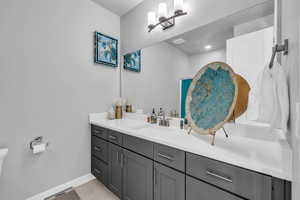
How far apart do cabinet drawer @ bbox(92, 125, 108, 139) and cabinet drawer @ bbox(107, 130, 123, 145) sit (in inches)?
3.9

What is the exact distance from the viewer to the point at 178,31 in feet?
5.10

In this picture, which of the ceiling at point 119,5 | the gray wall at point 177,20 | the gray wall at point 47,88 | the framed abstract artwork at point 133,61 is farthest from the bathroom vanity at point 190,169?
the ceiling at point 119,5

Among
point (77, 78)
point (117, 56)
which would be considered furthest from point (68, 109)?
point (117, 56)

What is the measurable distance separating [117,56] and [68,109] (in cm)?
110

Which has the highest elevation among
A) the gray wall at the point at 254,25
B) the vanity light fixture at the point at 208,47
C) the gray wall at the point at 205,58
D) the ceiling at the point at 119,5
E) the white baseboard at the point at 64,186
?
the ceiling at the point at 119,5

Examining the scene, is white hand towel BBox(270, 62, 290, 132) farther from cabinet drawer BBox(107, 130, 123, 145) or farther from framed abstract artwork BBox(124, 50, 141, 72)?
framed abstract artwork BBox(124, 50, 141, 72)

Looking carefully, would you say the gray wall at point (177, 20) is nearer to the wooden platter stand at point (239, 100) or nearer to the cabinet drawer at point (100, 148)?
the wooden platter stand at point (239, 100)

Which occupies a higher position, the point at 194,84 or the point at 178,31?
the point at 178,31

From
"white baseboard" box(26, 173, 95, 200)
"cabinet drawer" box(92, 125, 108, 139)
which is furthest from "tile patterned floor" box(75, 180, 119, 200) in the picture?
"cabinet drawer" box(92, 125, 108, 139)

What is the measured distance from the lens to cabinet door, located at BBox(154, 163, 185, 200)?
948 mm

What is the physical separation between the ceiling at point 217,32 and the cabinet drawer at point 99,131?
1.37m

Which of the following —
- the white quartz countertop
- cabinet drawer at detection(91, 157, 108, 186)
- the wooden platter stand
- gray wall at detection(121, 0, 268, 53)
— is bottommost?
cabinet drawer at detection(91, 157, 108, 186)

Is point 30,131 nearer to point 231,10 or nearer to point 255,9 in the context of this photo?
point 231,10

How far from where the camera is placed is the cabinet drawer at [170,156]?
951 mm
